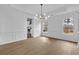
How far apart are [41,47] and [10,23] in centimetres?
89

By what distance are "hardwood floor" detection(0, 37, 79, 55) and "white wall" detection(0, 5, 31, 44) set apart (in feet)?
0.49

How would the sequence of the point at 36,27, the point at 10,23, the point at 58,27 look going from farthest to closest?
the point at 36,27
the point at 58,27
the point at 10,23

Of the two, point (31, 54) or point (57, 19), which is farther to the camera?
point (57, 19)

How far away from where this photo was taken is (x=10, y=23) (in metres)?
2.43

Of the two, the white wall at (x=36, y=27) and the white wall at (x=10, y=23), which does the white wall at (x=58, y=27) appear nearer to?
the white wall at (x=36, y=27)

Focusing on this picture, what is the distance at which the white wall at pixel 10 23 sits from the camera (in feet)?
7.64

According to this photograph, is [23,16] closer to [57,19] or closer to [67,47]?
[57,19]

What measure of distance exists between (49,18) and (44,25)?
211 mm

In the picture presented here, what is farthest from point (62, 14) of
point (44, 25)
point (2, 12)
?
point (2, 12)

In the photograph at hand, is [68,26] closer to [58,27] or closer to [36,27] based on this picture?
[58,27]

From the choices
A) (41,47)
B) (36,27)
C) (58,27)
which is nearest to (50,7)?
(58,27)
